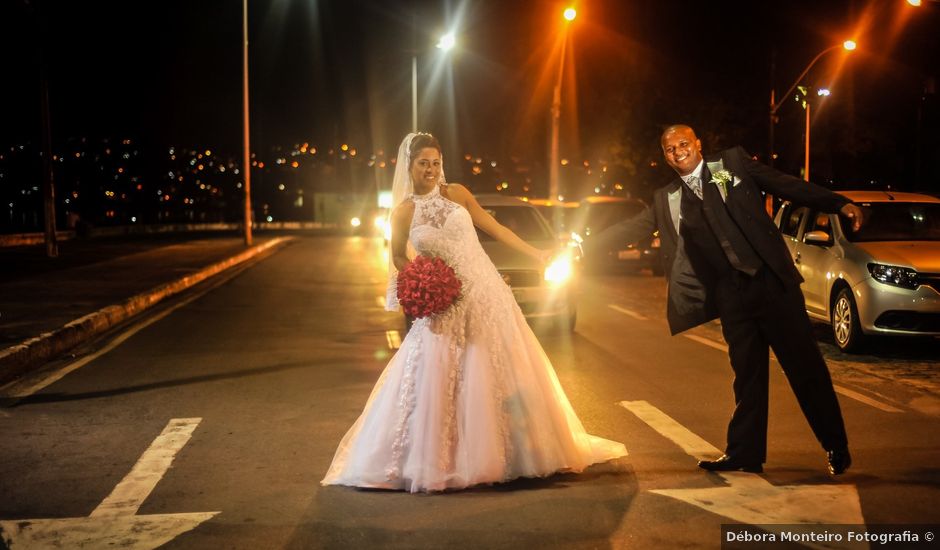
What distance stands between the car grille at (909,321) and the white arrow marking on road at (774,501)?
5.87 metres

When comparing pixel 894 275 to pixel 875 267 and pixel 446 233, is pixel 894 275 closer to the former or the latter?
pixel 875 267

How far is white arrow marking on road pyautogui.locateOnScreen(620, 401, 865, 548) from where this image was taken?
550 cm

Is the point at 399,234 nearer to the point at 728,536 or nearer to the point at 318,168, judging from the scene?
the point at 728,536

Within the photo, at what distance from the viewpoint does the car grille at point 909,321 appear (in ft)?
37.7

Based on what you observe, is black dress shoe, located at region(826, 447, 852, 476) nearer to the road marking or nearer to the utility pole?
the road marking

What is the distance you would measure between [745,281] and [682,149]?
0.84m

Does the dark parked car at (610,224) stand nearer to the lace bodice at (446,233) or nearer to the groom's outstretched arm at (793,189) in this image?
the lace bodice at (446,233)

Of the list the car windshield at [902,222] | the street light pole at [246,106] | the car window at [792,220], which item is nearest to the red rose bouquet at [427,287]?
the car windshield at [902,222]

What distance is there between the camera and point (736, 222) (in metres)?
6.31

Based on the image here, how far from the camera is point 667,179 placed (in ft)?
136

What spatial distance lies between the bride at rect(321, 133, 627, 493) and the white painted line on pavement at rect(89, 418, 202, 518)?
3.51ft

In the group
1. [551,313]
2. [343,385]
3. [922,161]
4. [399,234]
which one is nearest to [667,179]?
[922,161]

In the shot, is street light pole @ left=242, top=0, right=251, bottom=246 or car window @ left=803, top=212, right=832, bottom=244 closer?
car window @ left=803, top=212, right=832, bottom=244

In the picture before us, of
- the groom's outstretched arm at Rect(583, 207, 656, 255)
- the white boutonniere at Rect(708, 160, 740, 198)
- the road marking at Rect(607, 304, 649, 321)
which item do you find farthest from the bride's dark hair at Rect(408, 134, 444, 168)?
the road marking at Rect(607, 304, 649, 321)
